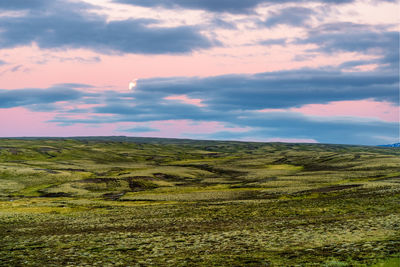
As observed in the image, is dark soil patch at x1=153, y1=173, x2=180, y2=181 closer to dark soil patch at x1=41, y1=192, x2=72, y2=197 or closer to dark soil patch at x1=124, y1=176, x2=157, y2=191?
dark soil patch at x1=124, y1=176, x2=157, y2=191

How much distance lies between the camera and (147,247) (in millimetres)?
28250

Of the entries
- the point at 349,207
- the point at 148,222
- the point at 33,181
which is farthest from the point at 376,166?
the point at 33,181

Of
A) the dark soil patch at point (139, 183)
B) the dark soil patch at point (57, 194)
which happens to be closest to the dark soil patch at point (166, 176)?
the dark soil patch at point (139, 183)

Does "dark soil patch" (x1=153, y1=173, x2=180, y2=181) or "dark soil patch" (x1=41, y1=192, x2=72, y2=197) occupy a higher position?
"dark soil patch" (x1=153, y1=173, x2=180, y2=181)

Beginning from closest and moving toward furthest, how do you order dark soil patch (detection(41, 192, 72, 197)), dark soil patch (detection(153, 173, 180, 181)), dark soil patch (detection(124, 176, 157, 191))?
dark soil patch (detection(41, 192, 72, 197))
dark soil patch (detection(124, 176, 157, 191))
dark soil patch (detection(153, 173, 180, 181))

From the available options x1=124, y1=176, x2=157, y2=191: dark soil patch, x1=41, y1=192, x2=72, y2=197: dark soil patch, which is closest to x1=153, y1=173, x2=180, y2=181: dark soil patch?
x1=124, y1=176, x2=157, y2=191: dark soil patch

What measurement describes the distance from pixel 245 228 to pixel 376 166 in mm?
111575

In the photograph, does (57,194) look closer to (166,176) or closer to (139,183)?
(139,183)

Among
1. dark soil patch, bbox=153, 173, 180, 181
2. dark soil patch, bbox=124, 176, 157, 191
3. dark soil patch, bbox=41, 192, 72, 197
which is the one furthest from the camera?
dark soil patch, bbox=153, 173, 180, 181

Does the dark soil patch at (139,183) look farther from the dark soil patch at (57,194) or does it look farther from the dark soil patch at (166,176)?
the dark soil patch at (57,194)

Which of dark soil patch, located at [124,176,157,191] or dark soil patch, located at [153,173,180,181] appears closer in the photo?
dark soil patch, located at [124,176,157,191]

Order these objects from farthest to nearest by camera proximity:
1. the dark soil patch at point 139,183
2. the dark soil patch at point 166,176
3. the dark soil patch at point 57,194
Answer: the dark soil patch at point 166,176 → the dark soil patch at point 139,183 → the dark soil patch at point 57,194

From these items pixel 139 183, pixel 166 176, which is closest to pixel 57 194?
pixel 139 183

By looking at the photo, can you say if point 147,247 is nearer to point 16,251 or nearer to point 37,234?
point 16,251
